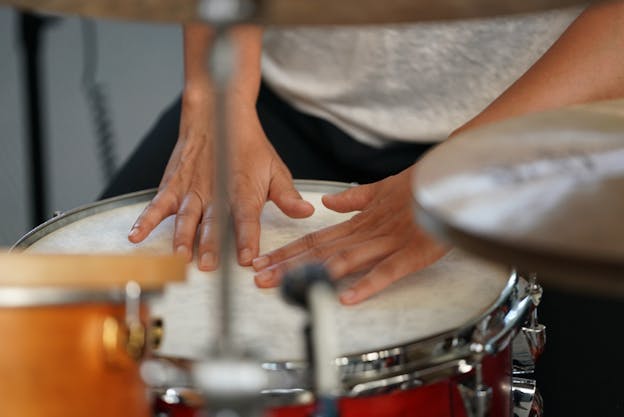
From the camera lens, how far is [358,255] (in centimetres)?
83

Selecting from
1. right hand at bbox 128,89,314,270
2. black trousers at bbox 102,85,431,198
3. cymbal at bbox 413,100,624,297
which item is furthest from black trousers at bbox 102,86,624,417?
cymbal at bbox 413,100,624,297

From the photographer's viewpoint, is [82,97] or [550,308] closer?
[550,308]

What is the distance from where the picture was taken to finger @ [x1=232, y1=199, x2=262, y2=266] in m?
0.87

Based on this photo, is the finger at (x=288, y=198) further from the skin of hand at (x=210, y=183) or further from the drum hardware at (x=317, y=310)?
the drum hardware at (x=317, y=310)

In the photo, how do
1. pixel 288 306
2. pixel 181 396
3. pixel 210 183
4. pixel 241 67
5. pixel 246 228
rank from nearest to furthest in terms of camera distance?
pixel 181 396 < pixel 288 306 < pixel 246 228 < pixel 210 183 < pixel 241 67

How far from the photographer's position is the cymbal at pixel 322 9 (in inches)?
21.7

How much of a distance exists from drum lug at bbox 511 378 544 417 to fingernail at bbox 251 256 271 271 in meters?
0.23

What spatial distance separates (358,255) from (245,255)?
0.10m

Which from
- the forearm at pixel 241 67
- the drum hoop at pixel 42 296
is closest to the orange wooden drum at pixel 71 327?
the drum hoop at pixel 42 296

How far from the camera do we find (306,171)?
1.21 m

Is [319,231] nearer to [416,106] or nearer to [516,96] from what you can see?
[516,96]

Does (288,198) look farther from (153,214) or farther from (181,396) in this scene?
(181,396)

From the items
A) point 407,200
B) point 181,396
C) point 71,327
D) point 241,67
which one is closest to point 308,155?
point 241,67

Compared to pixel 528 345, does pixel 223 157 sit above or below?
above
